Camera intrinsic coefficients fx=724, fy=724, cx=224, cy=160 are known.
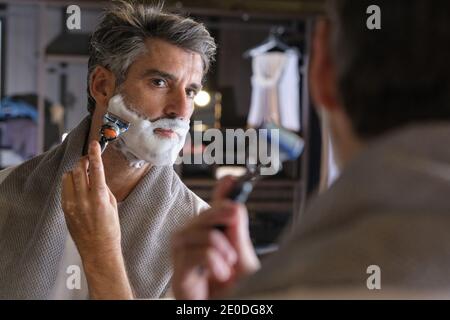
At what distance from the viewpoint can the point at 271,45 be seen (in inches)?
102

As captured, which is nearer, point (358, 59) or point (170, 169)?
point (358, 59)

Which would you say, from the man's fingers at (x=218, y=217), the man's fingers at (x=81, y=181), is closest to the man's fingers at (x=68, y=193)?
the man's fingers at (x=81, y=181)

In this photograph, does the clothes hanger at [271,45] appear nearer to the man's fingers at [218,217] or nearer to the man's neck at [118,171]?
the man's neck at [118,171]

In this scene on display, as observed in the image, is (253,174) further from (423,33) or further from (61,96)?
(61,96)

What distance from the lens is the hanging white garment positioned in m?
2.56

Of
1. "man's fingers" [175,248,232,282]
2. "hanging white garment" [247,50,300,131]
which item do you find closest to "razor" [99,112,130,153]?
"man's fingers" [175,248,232,282]

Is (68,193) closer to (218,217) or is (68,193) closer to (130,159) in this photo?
(130,159)

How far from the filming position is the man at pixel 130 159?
1.98 feet

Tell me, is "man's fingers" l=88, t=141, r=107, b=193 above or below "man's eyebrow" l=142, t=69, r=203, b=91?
below

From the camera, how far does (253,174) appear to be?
400 mm

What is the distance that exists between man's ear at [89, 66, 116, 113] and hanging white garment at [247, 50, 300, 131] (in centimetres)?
190

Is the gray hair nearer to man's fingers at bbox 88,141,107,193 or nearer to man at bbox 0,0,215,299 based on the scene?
man at bbox 0,0,215,299
